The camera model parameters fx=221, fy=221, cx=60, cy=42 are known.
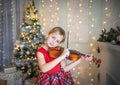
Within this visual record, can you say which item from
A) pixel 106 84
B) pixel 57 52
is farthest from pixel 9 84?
pixel 57 52

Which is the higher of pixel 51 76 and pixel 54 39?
pixel 54 39

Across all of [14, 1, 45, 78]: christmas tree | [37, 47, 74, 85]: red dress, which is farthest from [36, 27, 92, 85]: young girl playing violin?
[14, 1, 45, 78]: christmas tree

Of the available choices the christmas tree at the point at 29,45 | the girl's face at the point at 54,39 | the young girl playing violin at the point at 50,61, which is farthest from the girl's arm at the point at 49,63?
the christmas tree at the point at 29,45

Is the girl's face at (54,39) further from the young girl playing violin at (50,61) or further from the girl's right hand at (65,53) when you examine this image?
the girl's right hand at (65,53)

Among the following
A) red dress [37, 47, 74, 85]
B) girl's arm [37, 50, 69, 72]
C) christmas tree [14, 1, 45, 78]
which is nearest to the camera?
girl's arm [37, 50, 69, 72]

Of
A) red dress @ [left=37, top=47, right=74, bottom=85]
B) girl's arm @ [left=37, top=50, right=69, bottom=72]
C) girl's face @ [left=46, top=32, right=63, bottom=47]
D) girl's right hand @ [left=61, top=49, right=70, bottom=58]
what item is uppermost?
girl's face @ [left=46, top=32, right=63, bottom=47]

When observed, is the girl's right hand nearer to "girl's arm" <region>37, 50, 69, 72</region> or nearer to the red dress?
"girl's arm" <region>37, 50, 69, 72</region>

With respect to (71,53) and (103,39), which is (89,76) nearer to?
(103,39)

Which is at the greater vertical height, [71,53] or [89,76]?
[71,53]

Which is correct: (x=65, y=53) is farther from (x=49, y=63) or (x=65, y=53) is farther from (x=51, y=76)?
(x=51, y=76)

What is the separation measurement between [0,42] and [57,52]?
11.2ft

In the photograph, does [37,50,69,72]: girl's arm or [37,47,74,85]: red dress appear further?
[37,47,74,85]: red dress

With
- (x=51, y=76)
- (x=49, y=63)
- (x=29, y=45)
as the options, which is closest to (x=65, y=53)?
(x=49, y=63)

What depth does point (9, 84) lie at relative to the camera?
3.53m
